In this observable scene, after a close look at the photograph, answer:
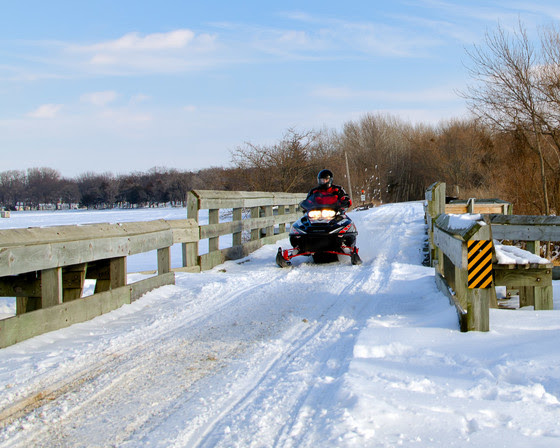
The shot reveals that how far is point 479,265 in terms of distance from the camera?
4621 mm

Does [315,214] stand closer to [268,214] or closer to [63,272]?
[268,214]

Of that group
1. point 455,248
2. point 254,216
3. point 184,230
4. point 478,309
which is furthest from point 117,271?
point 254,216

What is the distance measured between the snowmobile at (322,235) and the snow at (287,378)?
3384 mm

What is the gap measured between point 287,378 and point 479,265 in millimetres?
1994

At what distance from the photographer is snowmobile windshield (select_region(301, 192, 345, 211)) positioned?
10.4 metres

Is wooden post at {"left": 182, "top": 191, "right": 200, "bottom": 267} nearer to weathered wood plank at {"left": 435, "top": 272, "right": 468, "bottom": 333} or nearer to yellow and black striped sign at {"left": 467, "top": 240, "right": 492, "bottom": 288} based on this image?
weathered wood plank at {"left": 435, "top": 272, "right": 468, "bottom": 333}

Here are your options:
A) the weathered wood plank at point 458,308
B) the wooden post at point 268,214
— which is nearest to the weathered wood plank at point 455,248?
the weathered wood plank at point 458,308

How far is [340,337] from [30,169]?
342 feet

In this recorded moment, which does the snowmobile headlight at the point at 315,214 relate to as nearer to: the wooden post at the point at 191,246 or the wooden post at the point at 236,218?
the wooden post at the point at 236,218

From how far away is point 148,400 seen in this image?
3494 mm

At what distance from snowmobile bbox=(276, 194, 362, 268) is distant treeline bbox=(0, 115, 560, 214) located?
9.78 m

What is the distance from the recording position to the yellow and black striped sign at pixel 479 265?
4.61 m

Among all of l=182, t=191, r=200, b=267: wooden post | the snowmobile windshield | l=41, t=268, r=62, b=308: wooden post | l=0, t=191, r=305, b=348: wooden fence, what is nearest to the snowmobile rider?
the snowmobile windshield

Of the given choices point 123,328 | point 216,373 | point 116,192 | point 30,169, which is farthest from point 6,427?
point 30,169
